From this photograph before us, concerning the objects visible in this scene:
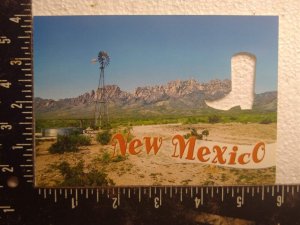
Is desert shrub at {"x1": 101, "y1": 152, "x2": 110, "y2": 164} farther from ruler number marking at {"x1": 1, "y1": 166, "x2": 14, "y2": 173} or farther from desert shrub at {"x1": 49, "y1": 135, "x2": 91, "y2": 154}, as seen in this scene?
ruler number marking at {"x1": 1, "y1": 166, "x2": 14, "y2": 173}

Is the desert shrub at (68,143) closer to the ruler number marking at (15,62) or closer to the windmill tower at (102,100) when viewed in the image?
the windmill tower at (102,100)

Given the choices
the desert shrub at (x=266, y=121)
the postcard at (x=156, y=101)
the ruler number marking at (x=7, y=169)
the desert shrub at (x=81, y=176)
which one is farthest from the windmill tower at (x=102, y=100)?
the desert shrub at (x=266, y=121)

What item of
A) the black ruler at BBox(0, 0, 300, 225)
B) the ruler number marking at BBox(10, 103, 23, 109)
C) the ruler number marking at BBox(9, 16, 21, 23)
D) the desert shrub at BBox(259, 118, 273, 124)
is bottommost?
the black ruler at BBox(0, 0, 300, 225)

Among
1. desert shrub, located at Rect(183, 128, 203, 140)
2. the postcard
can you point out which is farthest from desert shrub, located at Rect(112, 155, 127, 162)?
desert shrub, located at Rect(183, 128, 203, 140)

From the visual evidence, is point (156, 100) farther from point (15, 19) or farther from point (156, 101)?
point (15, 19)

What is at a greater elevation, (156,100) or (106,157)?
(156,100)

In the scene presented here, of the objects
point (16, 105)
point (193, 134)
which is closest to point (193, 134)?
point (193, 134)
